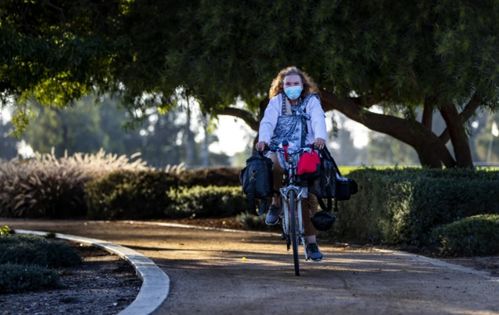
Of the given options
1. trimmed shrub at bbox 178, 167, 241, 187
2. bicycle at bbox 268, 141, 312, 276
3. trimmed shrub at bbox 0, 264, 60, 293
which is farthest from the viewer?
trimmed shrub at bbox 178, 167, 241, 187

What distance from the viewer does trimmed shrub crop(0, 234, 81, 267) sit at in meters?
10.0

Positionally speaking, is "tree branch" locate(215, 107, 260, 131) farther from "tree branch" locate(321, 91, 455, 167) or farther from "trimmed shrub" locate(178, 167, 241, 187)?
"trimmed shrub" locate(178, 167, 241, 187)

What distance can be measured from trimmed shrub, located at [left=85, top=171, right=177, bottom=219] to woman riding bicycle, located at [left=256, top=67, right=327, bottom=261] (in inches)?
521

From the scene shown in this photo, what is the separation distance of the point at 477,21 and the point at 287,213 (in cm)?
628

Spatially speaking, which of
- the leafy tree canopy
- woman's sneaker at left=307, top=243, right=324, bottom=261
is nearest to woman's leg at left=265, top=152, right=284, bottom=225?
woman's sneaker at left=307, top=243, right=324, bottom=261

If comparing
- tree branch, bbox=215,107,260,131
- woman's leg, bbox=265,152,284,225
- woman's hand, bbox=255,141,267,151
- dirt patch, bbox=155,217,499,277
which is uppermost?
tree branch, bbox=215,107,260,131

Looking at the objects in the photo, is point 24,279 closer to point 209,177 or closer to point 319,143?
point 319,143

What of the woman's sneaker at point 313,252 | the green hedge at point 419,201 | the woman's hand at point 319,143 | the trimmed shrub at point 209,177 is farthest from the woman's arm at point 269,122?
the trimmed shrub at point 209,177

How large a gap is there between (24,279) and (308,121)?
3100 millimetres

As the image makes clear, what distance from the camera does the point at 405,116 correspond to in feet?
61.9

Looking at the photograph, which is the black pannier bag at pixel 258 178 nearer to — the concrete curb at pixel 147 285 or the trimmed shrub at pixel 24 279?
the concrete curb at pixel 147 285

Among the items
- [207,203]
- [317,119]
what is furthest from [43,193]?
[317,119]

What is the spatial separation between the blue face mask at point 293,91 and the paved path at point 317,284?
1.76 metres

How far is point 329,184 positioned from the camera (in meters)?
9.17
